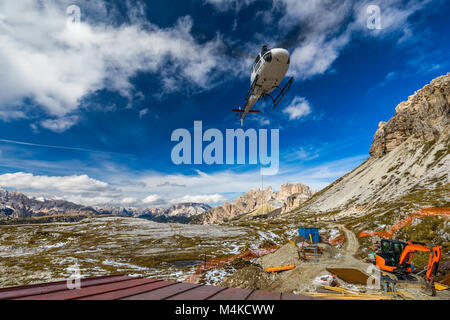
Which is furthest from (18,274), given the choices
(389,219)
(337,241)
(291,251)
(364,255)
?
(389,219)

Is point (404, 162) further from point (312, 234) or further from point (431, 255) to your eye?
point (431, 255)

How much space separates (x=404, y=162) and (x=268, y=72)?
356 feet

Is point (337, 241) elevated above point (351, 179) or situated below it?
below

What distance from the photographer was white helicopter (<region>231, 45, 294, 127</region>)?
2047cm

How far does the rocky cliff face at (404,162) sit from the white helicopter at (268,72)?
60.8 m

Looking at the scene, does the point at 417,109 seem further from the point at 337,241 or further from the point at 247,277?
the point at 247,277

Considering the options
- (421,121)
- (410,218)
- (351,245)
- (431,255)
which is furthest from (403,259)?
(421,121)

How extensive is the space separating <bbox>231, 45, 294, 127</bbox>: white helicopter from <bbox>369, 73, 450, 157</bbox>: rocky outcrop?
111 m

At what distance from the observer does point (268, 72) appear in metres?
21.6

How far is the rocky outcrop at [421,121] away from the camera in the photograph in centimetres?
9412

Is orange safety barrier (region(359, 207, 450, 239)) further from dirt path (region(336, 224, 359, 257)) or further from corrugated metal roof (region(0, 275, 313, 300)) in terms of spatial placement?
corrugated metal roof (region(0, 275, 313, 300))

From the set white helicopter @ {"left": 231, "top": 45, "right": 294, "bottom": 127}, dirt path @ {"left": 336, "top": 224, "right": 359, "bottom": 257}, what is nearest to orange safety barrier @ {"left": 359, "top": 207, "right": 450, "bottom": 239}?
dirt path @ {"left": 336, "top": 224, "right": 359, "bottom": 257}
